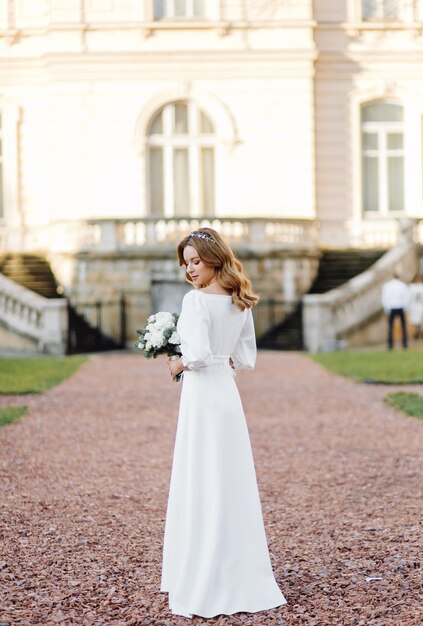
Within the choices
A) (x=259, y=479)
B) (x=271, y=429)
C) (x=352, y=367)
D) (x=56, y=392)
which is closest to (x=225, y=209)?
(x=352, y=367)

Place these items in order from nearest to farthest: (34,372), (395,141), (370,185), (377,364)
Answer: (34,372) → (377,364) → (395,141) → (370,185)

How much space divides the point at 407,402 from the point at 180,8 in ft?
48.6

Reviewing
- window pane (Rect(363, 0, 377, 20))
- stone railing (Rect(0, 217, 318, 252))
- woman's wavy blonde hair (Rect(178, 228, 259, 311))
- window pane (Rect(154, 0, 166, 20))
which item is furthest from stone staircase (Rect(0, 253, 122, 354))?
woman's wavy blonde hair (Rect(178, 228, 259, 311))

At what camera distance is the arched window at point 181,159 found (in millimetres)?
24547

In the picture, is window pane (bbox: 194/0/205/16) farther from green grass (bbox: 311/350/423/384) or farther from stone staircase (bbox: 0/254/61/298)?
green grass (bbox: 311/350/423/384)

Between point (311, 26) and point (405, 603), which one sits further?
point (311, 26)

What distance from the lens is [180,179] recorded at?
81.3 ft

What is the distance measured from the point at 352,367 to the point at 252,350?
11.1 meters

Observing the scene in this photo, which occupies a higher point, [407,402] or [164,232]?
[164,232]

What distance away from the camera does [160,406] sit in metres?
12.5

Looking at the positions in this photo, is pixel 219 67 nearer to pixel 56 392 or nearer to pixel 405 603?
pixel 56 392

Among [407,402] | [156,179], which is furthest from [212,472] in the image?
[156,179]

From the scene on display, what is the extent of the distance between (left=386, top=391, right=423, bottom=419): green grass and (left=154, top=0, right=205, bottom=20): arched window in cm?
1390

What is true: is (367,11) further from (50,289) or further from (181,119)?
(50,289)
